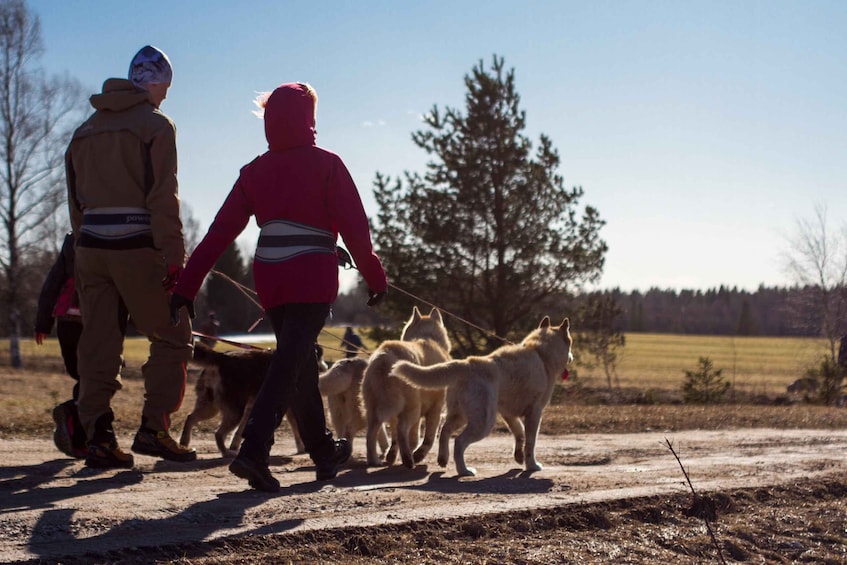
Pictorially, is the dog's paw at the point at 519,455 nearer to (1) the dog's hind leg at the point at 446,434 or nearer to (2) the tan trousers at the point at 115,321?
(1) the dog's hind leg at the point at 446,434

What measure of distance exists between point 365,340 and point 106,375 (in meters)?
18.4

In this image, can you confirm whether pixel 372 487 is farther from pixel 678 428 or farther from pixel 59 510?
pixel 678 428

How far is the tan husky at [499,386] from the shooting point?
7.44m

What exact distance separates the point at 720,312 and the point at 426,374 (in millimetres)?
25120

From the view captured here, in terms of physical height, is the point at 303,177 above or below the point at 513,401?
above

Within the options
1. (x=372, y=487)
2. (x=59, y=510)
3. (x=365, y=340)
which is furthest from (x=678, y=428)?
(x=365, y=340)

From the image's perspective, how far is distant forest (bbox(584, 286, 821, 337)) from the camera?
88.7 feet

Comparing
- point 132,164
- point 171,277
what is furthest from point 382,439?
point 132,164

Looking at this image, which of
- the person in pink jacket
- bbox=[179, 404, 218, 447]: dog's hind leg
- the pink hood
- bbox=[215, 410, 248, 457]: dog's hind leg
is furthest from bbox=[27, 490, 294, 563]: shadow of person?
bbox=[179, 404, 218, 447]: dog's hind leg

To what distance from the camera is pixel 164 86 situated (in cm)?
627

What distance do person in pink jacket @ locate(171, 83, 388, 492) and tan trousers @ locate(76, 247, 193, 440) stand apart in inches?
21.1

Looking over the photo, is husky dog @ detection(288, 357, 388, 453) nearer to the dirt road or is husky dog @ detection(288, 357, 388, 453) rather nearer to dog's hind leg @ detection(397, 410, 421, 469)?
the dirt road

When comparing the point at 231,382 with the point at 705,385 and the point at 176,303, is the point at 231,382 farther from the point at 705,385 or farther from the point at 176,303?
the point at 705,385

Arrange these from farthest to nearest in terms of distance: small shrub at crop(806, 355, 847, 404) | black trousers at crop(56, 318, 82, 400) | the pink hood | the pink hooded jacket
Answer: small shrub at crop(806, 355, 847, 404), black trousers at crop(56, 318, 82, 400), the pink hood, the pink hooded jacket
